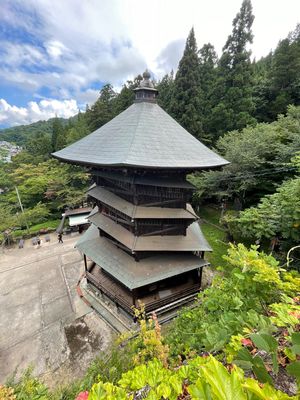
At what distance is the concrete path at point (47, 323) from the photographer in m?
7.51

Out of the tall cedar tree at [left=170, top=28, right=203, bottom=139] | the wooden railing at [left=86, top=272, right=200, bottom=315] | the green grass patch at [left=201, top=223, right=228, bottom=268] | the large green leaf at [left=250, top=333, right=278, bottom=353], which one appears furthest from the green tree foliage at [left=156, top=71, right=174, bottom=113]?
the large green leaf at [left=250, top=333, right=278, bottom=353]

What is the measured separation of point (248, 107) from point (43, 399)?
23597 mm

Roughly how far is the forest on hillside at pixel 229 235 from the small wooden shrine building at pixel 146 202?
164 centimetres

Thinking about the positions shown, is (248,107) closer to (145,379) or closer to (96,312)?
(96,312)

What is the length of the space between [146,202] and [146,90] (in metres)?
5.43

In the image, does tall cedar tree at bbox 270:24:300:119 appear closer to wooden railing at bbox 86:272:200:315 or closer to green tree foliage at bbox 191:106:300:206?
green tree foliage at bbox 191:106:300:206

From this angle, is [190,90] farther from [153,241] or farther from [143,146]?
[153,241]

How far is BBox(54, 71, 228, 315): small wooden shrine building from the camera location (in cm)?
728

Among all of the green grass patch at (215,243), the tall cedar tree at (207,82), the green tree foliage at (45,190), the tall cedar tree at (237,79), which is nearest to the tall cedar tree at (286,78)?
the tall cedar tree at (237,79)

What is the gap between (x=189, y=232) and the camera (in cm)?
1014

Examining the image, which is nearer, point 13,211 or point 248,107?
point 248,107

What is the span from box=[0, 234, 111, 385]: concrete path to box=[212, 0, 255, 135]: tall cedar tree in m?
18.9

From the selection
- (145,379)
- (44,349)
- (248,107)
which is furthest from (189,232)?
(248,107)

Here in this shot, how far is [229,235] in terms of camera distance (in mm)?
14383
